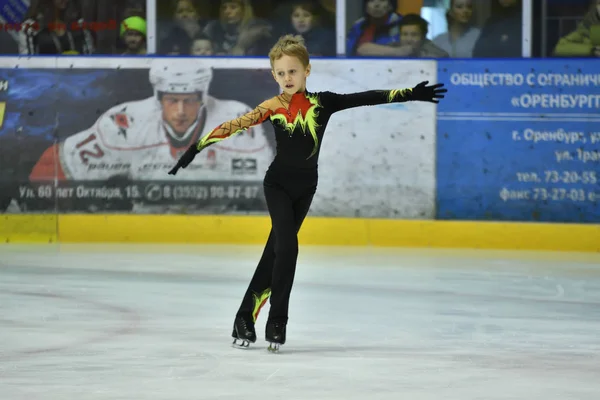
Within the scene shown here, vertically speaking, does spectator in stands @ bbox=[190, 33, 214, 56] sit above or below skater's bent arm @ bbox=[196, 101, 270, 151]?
above

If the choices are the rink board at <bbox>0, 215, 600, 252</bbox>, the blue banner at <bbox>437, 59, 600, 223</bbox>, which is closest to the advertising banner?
the rink board at <bbox>0, 215, 600, 252</bbox>

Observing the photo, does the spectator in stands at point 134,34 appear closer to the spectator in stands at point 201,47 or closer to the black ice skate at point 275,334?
the spectator in stands at point 201,47

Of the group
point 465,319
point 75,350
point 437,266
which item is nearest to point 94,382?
point 75,350

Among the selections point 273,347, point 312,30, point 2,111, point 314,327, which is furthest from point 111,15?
point 273,347

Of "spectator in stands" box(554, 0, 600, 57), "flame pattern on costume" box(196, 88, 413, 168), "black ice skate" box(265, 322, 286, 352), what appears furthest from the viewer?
"spectator in stands" box(554, 0, 600, 57)

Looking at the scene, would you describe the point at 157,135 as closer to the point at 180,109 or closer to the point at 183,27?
the point at 180,109

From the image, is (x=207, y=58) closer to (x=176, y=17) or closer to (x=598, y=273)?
(x=176, y=17)

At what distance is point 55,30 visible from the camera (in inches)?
484

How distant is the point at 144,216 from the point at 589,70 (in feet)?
13.5

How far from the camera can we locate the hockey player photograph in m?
11.9

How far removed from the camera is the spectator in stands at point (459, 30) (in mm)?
11953

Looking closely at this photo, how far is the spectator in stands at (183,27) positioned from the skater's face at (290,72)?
249 inches

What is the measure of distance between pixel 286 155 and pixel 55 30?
6.82 meters

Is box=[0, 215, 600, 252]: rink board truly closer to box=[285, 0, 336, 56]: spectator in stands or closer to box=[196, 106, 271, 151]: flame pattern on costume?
box=[285, 0, 336, 56]: spectator in stands
